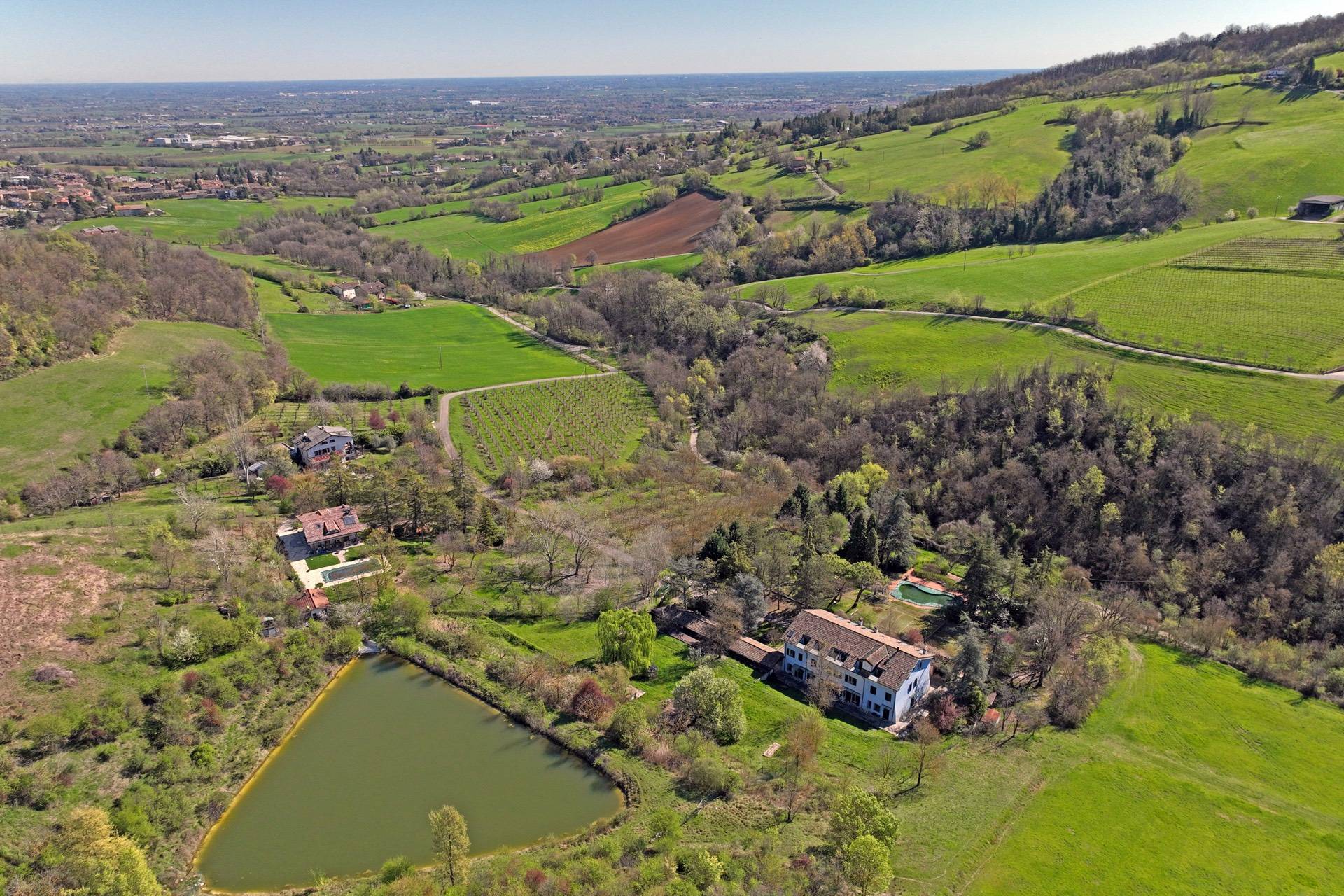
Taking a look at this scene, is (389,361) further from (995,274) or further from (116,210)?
(116,210)

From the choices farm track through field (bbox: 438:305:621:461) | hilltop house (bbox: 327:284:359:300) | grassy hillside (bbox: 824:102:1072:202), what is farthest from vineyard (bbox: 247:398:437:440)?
grassy hillside (bbox: 824:102:1072:202)

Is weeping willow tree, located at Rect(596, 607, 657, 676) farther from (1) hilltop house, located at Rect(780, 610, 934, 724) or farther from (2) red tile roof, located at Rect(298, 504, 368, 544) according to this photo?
(2) red tile roof, located at Rect(298, 504, 368, 544)

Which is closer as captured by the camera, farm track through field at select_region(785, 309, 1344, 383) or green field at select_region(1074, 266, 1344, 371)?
farm track through field at select_region(785, 309, 1344, 383)

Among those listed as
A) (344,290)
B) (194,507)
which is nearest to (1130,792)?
(194,507)

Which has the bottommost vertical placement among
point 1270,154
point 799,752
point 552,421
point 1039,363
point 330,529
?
point 799,752

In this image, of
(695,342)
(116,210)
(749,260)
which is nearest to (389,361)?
(695,342)

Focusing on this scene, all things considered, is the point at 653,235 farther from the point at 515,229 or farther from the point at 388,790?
the point at 388,790

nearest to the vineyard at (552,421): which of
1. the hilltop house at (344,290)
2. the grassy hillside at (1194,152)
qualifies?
the hilltop house at (344,290)
